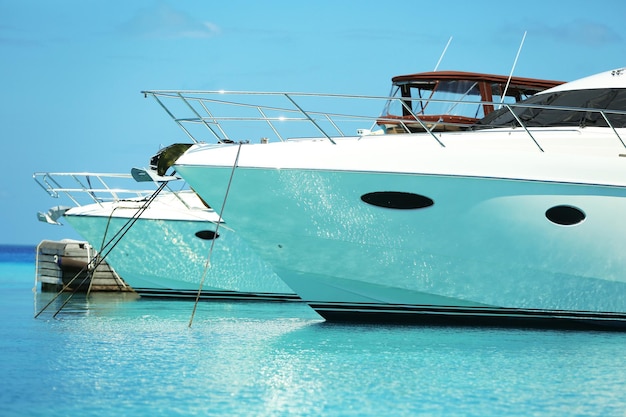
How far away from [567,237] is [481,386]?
3.49 metres

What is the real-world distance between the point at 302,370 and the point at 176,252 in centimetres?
973

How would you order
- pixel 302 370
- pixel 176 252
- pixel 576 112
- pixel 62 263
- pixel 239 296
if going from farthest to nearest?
pixel 62 263, pixel 239 296, pixel 176 252, pixel 576 112, pixel 302 370

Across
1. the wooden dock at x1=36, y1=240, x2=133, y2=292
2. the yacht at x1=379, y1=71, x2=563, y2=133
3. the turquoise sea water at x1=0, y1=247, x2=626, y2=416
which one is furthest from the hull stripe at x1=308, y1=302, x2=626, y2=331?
the wooden dock at x1=36, y1=240, x2=133, y2=292

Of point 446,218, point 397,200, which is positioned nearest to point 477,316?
point 446,218

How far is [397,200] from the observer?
11.2 m

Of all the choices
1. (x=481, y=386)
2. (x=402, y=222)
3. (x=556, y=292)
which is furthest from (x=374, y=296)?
(x=481, y=386)

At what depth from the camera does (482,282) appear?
11594 mm

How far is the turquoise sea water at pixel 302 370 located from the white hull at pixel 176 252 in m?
4.25

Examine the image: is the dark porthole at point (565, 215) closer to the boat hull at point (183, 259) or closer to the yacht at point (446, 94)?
the yacht at point (446, 94)

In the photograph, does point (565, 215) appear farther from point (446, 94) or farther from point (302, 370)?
point (446, 94)

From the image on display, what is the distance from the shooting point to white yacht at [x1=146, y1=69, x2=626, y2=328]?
1103 centimetres

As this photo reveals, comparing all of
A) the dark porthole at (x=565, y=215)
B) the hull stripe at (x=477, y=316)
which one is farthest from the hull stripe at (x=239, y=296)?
the dark porthole at (x=565, y=215)

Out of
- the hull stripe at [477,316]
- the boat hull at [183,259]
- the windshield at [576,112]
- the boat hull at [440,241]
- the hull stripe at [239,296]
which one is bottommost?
the hull stripe at [477,316]

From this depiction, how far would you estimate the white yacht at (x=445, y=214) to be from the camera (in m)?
11.0
